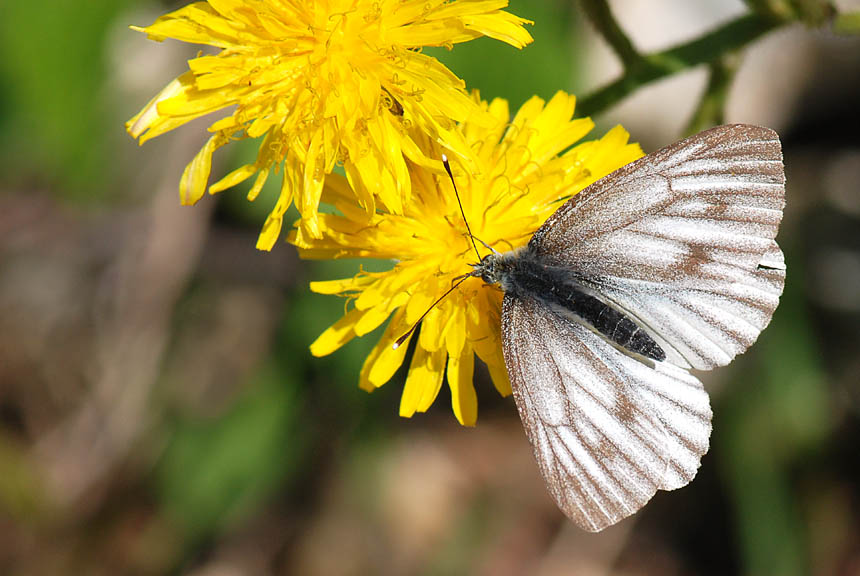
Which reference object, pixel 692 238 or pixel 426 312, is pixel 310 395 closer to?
pixel 426 312

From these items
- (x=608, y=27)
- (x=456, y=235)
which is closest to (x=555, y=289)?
(x=456, y=235)

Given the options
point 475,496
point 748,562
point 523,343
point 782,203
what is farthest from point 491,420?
point 782,203

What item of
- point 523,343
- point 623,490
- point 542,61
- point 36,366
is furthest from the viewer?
point 36,366

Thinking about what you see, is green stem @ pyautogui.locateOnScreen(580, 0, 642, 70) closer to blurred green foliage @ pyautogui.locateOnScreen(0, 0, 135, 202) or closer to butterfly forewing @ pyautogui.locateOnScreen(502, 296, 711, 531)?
butterfly forewing @ pyautogui.locateOnScreen(502, 296, 711, 531)

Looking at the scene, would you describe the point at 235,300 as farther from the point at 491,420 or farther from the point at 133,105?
the point at 491,420

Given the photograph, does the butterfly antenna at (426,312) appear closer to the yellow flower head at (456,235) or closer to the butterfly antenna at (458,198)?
the yellow flower head at (456,235)

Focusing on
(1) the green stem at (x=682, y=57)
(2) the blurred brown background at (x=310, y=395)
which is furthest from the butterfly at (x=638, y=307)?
(2) the blurred brown background at (x=310, y=395)

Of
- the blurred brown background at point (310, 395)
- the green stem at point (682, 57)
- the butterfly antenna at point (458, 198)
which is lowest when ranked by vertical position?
the blurred brown background at point (310, 395)
